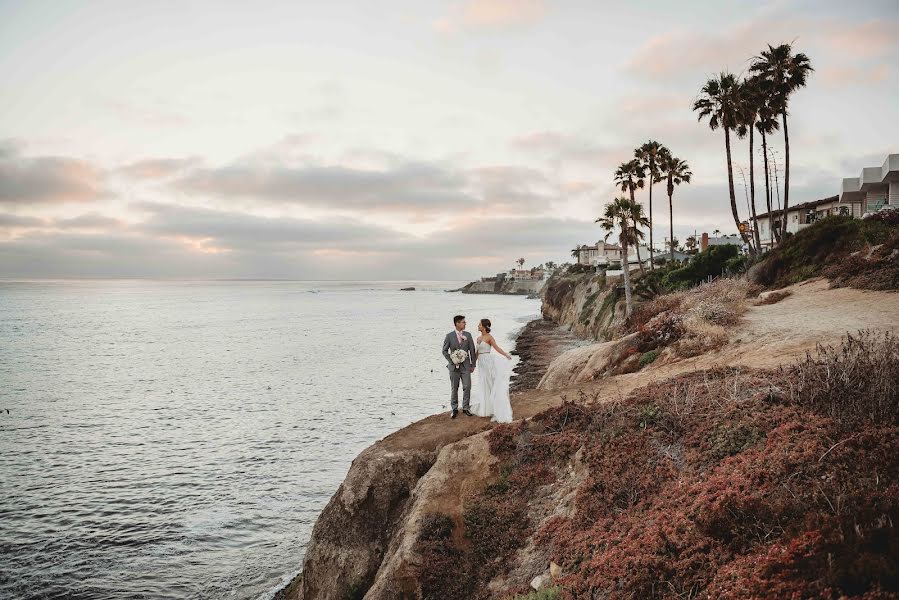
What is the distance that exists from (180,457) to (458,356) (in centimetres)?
1654

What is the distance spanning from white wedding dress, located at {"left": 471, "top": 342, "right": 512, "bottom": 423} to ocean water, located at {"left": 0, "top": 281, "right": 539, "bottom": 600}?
7389 millimetres

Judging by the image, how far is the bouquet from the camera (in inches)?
517

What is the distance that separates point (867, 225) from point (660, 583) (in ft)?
106

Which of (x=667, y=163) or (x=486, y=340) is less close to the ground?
(x=667, y=163)

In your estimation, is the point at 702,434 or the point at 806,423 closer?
the point at 806,423

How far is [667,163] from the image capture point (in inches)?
2126

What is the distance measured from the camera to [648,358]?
18.0 meters

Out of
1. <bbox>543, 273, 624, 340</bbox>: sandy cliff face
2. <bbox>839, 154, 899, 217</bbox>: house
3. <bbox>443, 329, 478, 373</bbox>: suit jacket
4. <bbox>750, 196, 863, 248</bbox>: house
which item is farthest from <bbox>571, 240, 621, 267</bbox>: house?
<bbox>443, 329, 478, 373</bbox>: suit jacket

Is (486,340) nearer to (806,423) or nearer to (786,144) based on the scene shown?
(806,423)

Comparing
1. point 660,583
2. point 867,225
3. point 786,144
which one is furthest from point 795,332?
point 786,144

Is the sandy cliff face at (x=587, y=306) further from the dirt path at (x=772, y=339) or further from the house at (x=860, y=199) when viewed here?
the dirt path at (x=772, y=339)

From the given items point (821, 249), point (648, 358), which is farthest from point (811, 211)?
point (648, 358)

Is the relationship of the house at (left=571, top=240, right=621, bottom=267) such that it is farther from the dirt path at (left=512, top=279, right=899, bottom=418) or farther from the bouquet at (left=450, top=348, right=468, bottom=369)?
the bouquet at (left=450, top=348, right=468, bottom=369)

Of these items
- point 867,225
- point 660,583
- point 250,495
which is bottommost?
point 250,495
